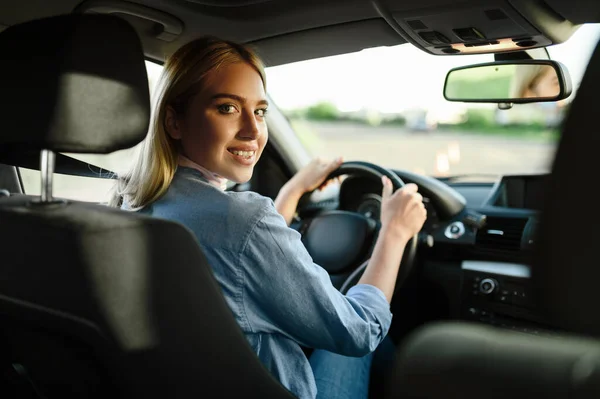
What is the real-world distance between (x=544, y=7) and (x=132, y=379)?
182cm

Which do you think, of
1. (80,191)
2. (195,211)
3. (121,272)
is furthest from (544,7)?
(80,191)

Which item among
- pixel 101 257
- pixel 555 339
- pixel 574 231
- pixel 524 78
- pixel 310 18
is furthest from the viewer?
pixel 524 78

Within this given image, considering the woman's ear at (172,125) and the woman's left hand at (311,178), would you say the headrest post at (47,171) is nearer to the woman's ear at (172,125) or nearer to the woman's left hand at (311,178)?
the woman's ear at (172,125)

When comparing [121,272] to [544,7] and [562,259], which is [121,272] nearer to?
[562,259]

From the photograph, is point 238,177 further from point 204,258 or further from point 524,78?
point 524,78

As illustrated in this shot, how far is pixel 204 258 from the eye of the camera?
→ 135cm

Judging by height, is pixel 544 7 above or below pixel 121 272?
above

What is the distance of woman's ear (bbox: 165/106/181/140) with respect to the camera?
6.15 ft

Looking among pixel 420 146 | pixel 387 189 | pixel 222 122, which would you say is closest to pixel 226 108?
pixel 222 122

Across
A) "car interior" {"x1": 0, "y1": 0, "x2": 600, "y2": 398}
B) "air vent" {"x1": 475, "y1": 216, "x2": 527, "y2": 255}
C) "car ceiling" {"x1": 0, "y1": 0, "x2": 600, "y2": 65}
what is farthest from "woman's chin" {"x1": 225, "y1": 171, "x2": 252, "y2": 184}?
"air vent" {"x1": 475, "y1": 216, "x2": 527, "y2": 255}

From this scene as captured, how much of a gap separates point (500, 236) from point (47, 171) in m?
2.03

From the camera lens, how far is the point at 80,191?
2721mm

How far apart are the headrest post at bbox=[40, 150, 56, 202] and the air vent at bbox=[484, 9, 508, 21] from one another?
1.63 metres

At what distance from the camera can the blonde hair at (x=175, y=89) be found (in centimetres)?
180
